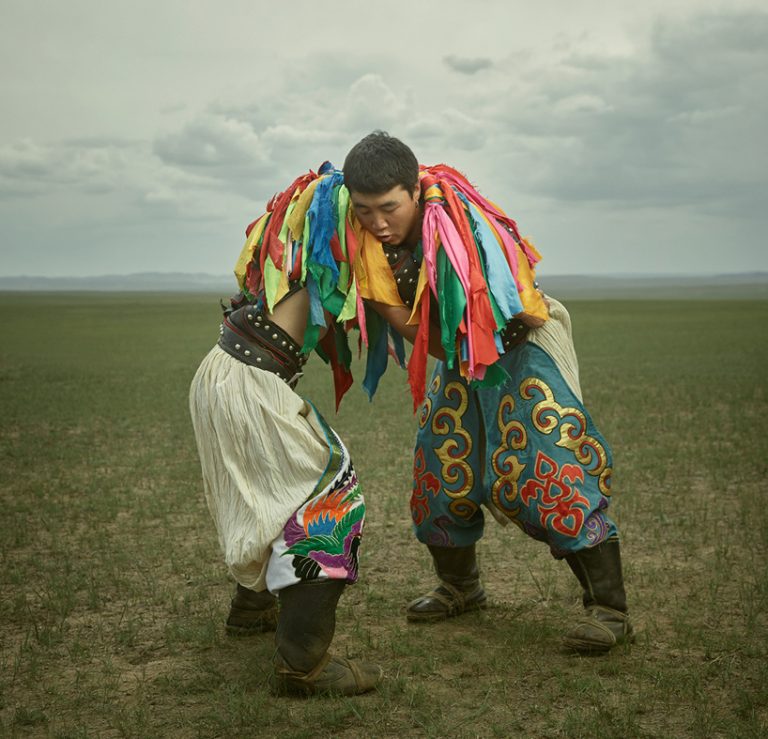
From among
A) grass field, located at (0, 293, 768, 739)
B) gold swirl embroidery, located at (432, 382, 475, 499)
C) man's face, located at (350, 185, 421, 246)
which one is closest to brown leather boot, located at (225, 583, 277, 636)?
grass field, located at (0, 293, 768, 739)

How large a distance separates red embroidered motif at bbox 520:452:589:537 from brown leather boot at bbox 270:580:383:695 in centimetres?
93

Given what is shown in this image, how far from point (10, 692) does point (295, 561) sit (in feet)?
4.39

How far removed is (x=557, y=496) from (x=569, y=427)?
0.99 ft

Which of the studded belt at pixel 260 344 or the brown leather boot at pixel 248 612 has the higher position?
the studded belt at pixel 260 344

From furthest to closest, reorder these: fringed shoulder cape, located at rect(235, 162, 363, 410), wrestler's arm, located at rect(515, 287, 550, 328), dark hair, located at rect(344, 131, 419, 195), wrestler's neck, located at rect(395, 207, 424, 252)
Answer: wrestler's arm, located at rect(515, 287, 550, 328) < wrestler's neck, located at rect(395, 207, 424, 252) < fringed shoulder cape, located at rect(235, 162, 363, 410) < dark hair, located at rect(344, 131, 419, 195)

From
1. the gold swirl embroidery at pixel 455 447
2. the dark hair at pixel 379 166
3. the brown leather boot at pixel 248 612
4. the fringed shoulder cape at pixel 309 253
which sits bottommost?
the brown leather boot at pixel 248 612

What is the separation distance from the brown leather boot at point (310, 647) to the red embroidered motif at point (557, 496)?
0.93m

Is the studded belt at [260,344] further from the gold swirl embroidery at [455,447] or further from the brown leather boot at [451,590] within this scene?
the brown leather boot at [451,590]

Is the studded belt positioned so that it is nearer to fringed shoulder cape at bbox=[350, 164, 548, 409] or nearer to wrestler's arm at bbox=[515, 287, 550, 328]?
fringed shoulder cape at bbox=[350, 164, 548, 409]

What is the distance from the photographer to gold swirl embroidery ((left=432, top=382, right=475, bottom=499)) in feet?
13.7

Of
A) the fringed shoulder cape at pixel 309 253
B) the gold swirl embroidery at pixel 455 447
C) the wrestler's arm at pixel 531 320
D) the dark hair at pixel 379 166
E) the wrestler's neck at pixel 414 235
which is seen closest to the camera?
the dark hair at pixel 379 166

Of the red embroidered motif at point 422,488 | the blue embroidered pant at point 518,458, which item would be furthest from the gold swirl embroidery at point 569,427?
the red embroidered motif at point 422,488

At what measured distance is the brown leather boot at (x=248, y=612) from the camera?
436 centimetres

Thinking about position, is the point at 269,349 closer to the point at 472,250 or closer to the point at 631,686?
the point at 472,250
